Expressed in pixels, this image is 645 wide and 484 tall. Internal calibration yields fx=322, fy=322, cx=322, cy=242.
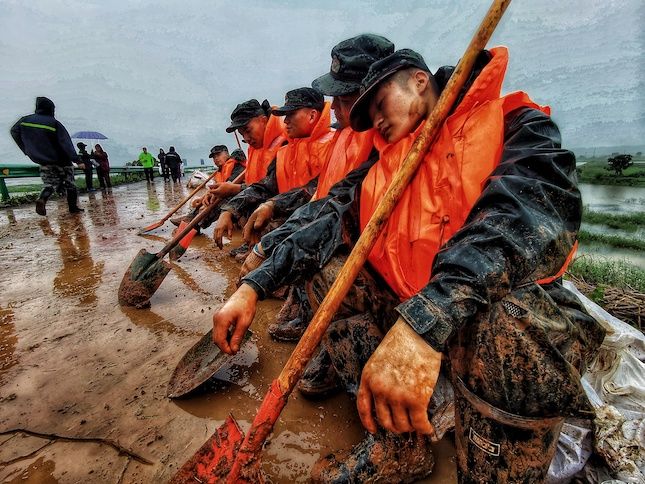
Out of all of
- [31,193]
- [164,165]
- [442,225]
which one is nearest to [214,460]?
[442,225]

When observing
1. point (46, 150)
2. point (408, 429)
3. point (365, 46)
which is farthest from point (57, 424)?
point (46, 150)

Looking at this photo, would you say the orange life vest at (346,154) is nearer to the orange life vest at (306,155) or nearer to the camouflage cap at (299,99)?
the orange life vest at (306,155)

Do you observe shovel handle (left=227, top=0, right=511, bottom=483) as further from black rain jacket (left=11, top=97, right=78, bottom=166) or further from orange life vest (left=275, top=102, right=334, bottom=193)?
black rain jacket (left=11, top=97, right=78, bottom=166)

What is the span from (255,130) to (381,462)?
4.57 meters

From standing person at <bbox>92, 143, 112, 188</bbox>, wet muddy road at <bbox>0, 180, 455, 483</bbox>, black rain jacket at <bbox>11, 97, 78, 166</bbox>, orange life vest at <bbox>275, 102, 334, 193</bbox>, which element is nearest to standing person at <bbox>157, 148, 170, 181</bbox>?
standing person at <bbox>92, 143, 112, 188</bbox>

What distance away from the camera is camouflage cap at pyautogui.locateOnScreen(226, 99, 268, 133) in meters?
4.65

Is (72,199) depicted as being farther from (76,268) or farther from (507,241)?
(507,241)

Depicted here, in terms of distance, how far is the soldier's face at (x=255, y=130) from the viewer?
4812 mm

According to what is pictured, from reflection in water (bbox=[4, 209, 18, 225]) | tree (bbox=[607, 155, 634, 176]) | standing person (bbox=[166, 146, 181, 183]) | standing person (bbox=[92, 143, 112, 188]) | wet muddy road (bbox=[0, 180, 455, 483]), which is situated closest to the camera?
wet muddy road (bbox=[0, 180, 455, 483])

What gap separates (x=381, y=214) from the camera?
4.16 feet

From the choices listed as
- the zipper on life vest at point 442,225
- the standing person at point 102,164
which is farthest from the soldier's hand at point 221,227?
the standing person at point 102,164

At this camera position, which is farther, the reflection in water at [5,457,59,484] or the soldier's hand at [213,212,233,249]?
the soldier's hand at [213,212,233,249]

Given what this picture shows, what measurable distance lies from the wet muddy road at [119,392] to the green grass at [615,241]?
8.93m

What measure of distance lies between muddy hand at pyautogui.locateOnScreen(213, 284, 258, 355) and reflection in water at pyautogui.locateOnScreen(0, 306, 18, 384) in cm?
173
